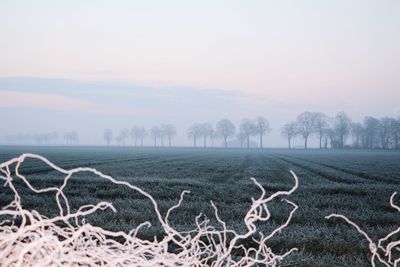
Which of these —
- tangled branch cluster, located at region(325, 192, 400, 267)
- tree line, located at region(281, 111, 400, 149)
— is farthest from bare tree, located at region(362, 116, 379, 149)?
A: tangled branch cluster, located at region(325, 192, 400, 267)

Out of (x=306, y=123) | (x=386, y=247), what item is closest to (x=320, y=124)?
(x=306, y=123)

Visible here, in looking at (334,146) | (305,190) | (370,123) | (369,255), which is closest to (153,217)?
(369,255)

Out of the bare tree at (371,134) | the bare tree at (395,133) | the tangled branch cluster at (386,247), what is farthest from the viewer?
the bare tree at (371,134)

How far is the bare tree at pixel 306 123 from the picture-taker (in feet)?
553

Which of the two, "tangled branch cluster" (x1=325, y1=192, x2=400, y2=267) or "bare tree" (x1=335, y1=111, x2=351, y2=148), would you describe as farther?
"bare tree" (x1=335, y1=111, x2=351, y2=148)

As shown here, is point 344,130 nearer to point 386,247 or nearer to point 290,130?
point 290,130

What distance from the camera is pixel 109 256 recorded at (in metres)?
1.97

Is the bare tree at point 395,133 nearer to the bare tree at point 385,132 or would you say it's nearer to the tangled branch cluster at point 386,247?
the bare tree at point 385,132

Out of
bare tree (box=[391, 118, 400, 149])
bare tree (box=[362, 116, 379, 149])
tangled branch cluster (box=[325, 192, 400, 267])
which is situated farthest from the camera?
bare tree (box=[362, 116, 379, 149])

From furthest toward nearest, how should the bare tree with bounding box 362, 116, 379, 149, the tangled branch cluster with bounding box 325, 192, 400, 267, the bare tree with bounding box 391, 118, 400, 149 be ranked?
the bare tree with bounding box 362, 116, 379, 149
the bare tree with bounding box 391, 118, 400, 149
the tangled branch cluster with bounding box 325, 192, 400, 267

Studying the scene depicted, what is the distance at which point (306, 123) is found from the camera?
563 feet

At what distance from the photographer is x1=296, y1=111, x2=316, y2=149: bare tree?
553 feet

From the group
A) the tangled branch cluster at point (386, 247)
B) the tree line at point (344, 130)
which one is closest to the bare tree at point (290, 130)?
the tree line at point (344, 130)

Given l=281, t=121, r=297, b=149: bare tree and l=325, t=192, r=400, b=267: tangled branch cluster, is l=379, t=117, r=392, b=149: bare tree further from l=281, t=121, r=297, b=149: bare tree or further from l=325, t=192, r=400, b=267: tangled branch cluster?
l=325, t=192, r=400, b=267: tangled branch cluster
